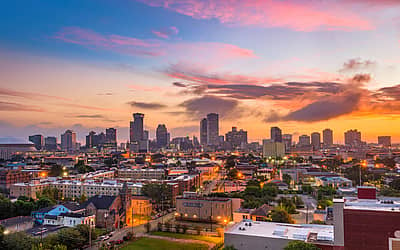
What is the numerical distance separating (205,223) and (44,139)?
190551 millimetres

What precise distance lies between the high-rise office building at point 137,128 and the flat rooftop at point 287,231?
17293 cm

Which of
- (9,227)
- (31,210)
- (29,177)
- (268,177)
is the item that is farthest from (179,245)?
(268,177)

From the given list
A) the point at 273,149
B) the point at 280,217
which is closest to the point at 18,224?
the point at 280,217

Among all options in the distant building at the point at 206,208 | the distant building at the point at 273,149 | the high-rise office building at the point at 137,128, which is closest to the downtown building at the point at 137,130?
the high-rise office building at the point at 137,128

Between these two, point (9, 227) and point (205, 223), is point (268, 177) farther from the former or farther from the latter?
point (9, 227)

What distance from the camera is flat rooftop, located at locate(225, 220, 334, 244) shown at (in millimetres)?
11417

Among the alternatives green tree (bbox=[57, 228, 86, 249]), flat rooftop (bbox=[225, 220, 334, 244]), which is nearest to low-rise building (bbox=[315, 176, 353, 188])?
flat rooftop (bbox=[225, 220, 334, 244])

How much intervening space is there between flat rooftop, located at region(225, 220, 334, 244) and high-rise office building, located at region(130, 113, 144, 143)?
173 m

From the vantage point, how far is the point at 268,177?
48812 millimetres

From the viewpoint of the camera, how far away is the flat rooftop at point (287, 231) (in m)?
11.4

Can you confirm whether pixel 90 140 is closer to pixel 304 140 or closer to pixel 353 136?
pixel 304 140

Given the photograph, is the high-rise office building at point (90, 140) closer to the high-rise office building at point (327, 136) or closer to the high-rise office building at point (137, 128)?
the high-rise office building at point (137, 128)

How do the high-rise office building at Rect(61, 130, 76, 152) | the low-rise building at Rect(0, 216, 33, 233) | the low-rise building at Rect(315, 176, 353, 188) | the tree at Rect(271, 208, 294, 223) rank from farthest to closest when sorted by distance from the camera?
1. the high-rise office building at Rect(61, 130, 76, 152)
2. the low-rise building at Rect(315, 176, 353, 188)
3. the tree at Rect(271, 208, 294, 223)
4. the low-rise building at Rect(0, 216, 33, 233)

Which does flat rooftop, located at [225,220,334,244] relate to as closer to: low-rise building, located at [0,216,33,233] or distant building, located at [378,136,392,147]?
low-rise building, located at [0,216,33,233]
